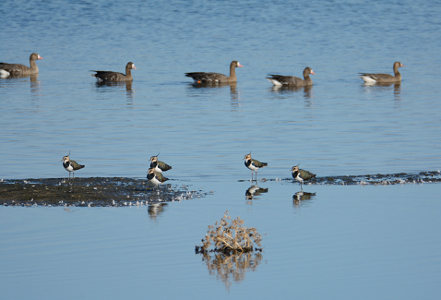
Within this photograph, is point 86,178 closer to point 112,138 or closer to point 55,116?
point 112,138

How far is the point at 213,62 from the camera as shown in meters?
48.0

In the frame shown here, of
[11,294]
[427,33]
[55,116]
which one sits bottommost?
[11,294]

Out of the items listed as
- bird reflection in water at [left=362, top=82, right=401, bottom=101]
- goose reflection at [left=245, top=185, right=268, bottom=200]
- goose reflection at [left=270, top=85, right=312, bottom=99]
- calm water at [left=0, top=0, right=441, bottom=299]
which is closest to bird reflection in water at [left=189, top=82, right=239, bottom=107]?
calm water at [left=0, top=0, right=441, bottom=299]

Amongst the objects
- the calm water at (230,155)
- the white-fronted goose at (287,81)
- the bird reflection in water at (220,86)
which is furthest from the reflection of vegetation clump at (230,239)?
the white-fronted goose at (287,81)

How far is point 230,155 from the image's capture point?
76.6 ft

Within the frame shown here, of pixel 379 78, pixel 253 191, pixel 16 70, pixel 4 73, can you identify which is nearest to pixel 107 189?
pixel 253 191

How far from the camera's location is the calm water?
13.3 m

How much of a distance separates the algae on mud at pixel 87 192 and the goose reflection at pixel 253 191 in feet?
2.94

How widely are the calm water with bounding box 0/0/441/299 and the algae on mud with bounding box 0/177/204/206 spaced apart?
1.89ft

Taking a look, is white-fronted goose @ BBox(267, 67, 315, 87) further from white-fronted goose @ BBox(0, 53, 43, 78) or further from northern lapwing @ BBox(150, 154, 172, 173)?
northern lapwing @ BBox(150, 154, 172, 173)

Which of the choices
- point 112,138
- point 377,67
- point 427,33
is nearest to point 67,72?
point 377,67

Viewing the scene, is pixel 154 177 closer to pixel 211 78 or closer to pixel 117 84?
pixel 211 78

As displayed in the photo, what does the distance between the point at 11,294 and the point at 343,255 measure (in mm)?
4644

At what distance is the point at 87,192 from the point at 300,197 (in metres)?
4.01
